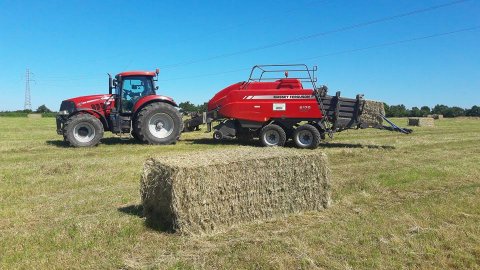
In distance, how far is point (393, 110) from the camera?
60719 millimetres

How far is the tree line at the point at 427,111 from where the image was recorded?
54.9 metres

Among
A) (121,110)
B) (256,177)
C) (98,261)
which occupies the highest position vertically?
(121,110)

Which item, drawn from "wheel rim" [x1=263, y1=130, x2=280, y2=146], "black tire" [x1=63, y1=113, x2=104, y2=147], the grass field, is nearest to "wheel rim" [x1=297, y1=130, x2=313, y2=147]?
"wheel rim" [x1=263, y1=130, x2=280, y2=146]

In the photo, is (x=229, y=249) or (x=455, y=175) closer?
(x=229, y=249)

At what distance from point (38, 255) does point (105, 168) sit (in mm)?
4696

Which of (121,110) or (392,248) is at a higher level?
(121,110)

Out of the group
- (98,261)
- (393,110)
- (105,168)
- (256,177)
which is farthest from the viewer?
(393,110)

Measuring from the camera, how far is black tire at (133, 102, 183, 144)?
12648 mm

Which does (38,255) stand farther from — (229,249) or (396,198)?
(396,198)

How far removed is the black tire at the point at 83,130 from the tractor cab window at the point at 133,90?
1062 mm

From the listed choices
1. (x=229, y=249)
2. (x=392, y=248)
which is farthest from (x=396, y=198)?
(x=229, y=249)

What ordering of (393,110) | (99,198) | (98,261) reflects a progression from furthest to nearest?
1. (393,110)
2. (99,198)
3. (98,261)

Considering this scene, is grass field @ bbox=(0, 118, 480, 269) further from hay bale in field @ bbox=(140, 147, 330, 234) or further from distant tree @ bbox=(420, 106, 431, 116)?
distant tree @ bbox=(420, 106, 431, 116)

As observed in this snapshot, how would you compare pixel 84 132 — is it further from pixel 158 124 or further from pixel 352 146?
pixel 352 146
